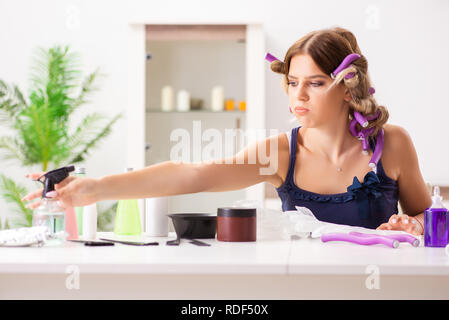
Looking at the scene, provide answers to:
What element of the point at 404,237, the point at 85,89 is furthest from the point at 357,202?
the point at 85,89

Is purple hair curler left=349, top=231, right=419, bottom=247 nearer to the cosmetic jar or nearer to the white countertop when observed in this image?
the white countertop

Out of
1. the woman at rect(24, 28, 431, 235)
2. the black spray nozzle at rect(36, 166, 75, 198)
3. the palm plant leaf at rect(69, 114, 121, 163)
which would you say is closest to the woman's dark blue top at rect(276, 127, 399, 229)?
the woman at rect(24, 28, 431, 235)

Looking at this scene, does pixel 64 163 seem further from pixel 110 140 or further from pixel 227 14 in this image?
pixel 227 14

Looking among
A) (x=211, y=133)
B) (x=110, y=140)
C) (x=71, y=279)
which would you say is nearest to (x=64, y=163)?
(x=110, y=140)

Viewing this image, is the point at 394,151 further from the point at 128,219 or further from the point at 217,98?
the point at 217,98

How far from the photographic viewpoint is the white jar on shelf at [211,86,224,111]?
3.72 metres

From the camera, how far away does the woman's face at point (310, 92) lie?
1818 mm

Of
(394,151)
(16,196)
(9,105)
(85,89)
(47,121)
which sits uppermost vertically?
(85,89)

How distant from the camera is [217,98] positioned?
3.72m

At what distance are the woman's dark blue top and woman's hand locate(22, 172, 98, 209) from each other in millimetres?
759

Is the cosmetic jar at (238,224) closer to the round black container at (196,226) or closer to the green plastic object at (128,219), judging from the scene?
the round black container at (196,226)

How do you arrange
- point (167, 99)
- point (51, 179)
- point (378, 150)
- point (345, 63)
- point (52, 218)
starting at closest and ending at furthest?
point (51, 179), point (52, 218), point (345, 63), point (378, 150), point (167, 99)

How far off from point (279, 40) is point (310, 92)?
2368 millimetres

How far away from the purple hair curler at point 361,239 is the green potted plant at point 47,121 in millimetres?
2629
